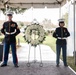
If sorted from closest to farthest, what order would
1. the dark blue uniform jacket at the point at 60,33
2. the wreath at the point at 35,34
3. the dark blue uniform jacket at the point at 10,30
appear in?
the dark blue uniform jacket at the point at 10,30
the dark blue uniform jacket at the point at 60,33
the wreath at the point at 35,34

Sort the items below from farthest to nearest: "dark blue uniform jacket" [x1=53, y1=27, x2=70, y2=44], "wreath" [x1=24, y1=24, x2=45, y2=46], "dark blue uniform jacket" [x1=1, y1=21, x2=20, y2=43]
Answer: "wreath" [x1=24, y1=24, x2=45, y2=46] → "dark blue uniform jacket" [x1=53, y1=27, x2=70, y2=44] → "dark blue uniform jacket" [x1=1, y1=21, x2=20, y2=43]

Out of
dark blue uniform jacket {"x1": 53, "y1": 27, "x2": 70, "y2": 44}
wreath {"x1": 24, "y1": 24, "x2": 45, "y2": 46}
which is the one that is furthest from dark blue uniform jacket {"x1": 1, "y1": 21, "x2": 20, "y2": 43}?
dark blue uniform jacket {"x1": 53, "y1": 27, "x2": 70, "y2": 44}

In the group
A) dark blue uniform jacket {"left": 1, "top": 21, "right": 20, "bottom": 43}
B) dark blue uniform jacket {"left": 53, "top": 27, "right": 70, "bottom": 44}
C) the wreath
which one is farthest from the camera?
the wreath

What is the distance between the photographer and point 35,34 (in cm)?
906

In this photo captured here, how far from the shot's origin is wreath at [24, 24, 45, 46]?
9.07m

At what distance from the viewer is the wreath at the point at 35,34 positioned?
907cm

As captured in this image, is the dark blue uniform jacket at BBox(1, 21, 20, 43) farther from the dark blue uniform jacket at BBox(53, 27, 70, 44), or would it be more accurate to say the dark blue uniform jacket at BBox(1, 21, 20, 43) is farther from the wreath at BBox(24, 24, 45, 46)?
the dark blue uniform jacket at BBox(53, 27, 70, 44)

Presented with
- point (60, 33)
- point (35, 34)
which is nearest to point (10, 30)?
point (35, 34)

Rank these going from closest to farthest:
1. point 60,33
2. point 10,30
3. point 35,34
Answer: point 10,30, point 60,33, point 35,34

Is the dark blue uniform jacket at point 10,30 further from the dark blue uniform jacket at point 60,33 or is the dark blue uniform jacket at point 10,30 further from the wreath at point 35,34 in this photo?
the dark blue uniform jacket at point 60,33

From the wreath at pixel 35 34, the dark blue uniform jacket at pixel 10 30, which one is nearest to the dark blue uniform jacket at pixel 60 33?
the wreath at pixel 35 34

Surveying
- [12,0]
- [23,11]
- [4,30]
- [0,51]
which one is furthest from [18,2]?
[23,11]

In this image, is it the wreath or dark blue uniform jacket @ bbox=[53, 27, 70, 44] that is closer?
dark blue uniform jacket @ bbox=[53, 27, 70, 44]

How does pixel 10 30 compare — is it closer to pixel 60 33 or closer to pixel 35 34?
pixel 35 34
